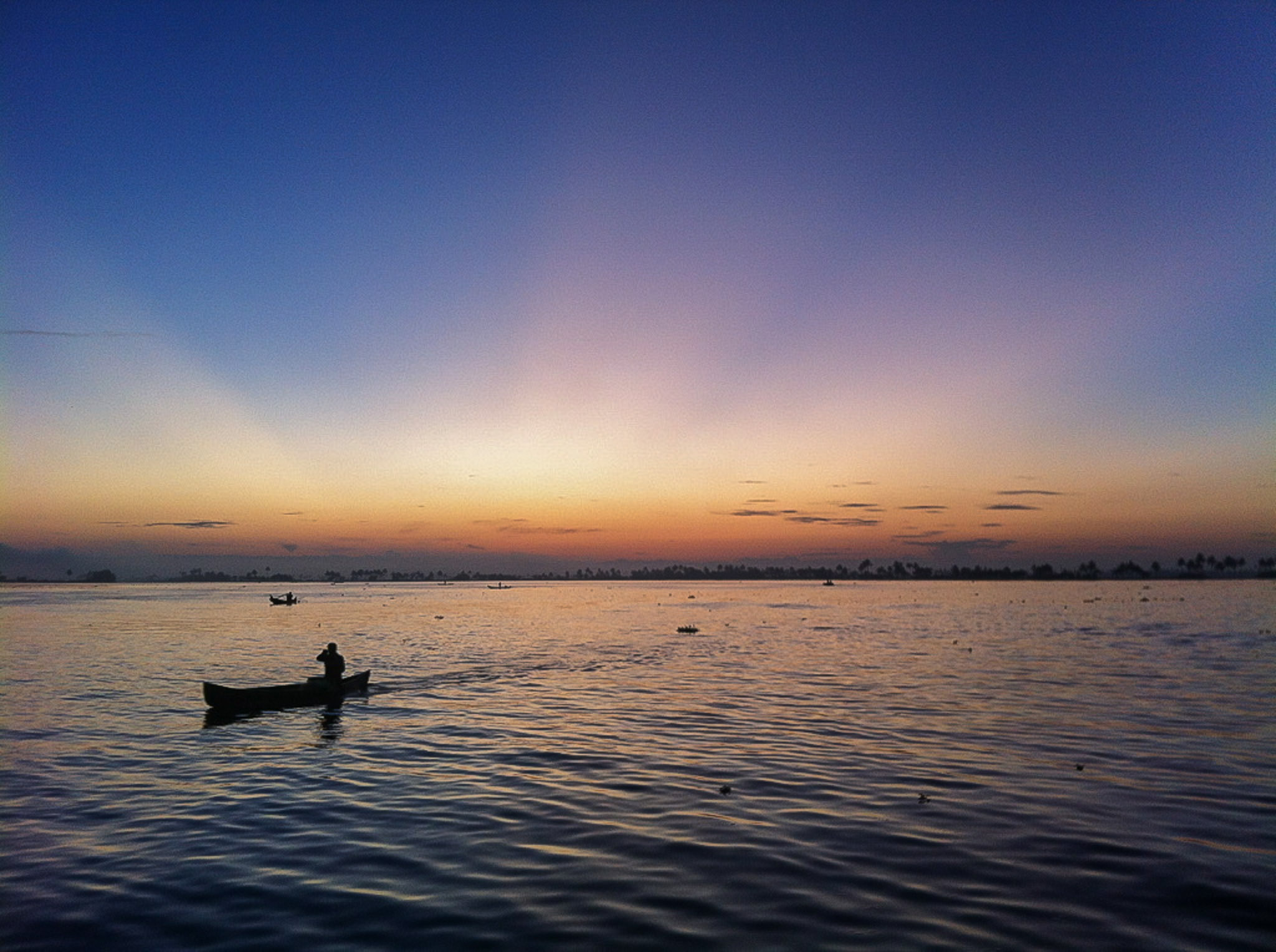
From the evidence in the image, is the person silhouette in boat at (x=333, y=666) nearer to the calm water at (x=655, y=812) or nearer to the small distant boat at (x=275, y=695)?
the small distant boat at (x=275, y=695)

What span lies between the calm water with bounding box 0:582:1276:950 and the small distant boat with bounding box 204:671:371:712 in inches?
31.1

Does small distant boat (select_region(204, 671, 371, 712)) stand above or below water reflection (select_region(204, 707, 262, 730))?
above

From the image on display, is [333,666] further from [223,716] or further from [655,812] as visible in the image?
[655,812]

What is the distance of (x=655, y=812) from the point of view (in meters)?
19.4

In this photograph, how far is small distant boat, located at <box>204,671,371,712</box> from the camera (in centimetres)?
3444

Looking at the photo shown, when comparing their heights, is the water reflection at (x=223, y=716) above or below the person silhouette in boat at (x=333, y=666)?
below

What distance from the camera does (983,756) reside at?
82.3 feet

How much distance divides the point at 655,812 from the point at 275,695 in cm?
2429

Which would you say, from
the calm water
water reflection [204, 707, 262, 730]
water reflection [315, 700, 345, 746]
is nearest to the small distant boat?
water reflection [204, 707, 262, 730]

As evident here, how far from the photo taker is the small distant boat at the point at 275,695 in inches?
1356

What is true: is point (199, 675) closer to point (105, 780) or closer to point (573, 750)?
point (105, 780)

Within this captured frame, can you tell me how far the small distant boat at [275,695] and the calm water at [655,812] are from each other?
790 millimetres

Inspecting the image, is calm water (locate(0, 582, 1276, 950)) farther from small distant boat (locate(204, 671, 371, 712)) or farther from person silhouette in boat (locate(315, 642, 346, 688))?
person silhouette in boat (locate(315, 642, 346, 688))

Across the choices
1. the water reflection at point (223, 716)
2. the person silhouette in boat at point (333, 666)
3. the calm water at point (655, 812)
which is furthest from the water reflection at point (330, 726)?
the water reflection at point (223, 716)
